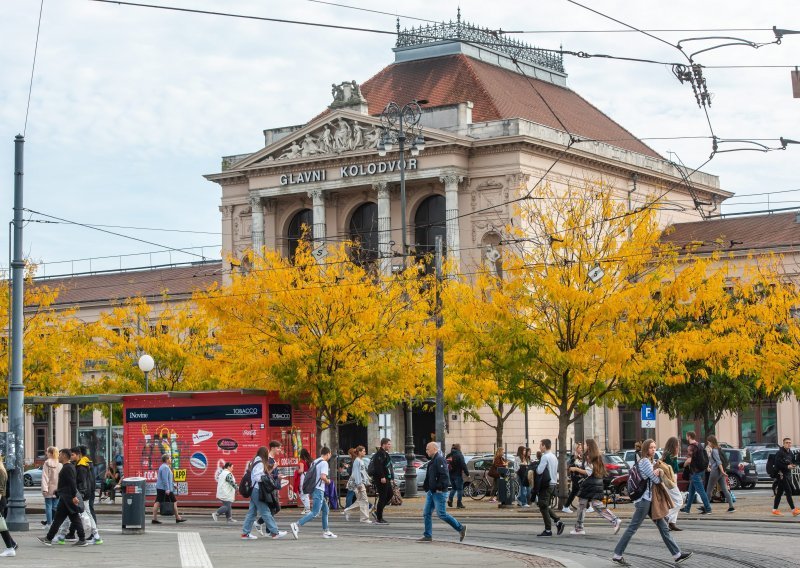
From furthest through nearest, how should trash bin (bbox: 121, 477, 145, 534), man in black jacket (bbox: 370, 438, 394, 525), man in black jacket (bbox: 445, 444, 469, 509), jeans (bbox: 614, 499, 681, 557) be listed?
man in black jacket (bbox: 445, 444, 469, 509)
man in black jacket (bbox: 370, 438, 394, 525)
trash bin (bbox: 121, 477, 145, 534)
jeans (bbox: 614, 499, 681, 557)

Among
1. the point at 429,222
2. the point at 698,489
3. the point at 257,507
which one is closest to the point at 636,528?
the point at 257,507

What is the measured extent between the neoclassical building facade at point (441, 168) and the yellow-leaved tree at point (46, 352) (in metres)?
16.8

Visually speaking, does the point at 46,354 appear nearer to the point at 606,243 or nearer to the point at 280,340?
the point at 280,340

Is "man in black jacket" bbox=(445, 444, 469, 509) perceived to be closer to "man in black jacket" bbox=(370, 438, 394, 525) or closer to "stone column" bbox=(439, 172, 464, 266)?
"man in black jacket" bbox=(370, 438, 394, 525)

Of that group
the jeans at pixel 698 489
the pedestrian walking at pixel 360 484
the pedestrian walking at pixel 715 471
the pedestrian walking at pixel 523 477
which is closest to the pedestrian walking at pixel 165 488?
the pedestrian walking at pixel 360 484

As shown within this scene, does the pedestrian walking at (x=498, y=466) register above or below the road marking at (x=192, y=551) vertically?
above

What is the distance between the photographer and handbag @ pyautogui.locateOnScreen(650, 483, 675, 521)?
21.8 meters

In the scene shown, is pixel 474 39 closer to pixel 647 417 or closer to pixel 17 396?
pixel 647 417

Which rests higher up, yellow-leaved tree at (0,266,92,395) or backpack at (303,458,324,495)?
yellow-leaved tree at (0,266,92,395)

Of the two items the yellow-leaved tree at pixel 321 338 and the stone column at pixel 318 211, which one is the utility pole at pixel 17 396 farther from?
the stone column at pixel 318 211

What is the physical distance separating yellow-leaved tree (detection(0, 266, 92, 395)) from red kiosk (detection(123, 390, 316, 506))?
47.1 ft

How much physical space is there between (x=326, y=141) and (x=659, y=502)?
61.1 m

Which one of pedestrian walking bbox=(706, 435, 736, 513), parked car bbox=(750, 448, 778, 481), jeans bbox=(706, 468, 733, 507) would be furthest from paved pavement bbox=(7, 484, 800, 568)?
parked car bbox=(750, 448, 778, 481)

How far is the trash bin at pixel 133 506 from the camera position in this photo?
30641 millimetres
